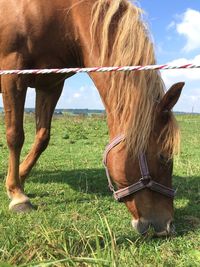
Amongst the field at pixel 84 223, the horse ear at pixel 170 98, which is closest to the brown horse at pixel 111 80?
the horse ear at pixel 170 98

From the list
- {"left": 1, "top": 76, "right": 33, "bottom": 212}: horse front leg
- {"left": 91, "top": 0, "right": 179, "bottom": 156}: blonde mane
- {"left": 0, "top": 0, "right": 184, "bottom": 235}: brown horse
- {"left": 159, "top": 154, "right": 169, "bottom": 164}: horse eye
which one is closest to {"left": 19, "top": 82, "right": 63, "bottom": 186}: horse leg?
{"left": 0, "top": 0, "right": 184, "bottom": 235}: brown horse

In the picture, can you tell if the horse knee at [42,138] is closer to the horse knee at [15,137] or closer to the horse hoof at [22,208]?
the horse knee at [15,137]

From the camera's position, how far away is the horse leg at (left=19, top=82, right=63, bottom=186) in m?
5.04

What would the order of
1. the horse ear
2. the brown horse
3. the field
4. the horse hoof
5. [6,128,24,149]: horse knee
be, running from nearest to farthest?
the field < the horse ear < the brown horse < the horse hoof < [6,128,24,149]: horse knee

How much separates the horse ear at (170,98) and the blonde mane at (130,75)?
8cm

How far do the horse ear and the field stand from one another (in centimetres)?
96

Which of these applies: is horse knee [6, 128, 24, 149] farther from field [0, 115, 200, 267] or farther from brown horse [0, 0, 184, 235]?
field [0, 115, 200, 267]

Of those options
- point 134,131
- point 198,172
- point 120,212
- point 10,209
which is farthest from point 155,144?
point 198,172

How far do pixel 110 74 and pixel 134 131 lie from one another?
610 mm

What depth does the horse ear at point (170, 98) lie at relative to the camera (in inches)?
117

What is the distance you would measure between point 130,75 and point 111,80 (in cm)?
18

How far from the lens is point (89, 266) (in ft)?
7.04

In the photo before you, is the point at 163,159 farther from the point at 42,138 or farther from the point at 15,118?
the point at 42,138

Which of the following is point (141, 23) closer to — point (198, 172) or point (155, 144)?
point (155, 144)
